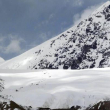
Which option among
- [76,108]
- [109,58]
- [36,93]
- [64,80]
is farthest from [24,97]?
[109,58]

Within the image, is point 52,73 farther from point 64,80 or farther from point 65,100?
point 65,100

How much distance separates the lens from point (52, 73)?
81.7 feet

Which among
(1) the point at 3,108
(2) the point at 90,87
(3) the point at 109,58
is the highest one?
(3) the point at 109,58

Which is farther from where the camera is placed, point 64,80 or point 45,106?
point 64,80

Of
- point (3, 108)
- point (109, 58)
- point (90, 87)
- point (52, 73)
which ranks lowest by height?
point (3, 108)

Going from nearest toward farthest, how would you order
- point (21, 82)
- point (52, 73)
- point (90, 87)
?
point (90, 87), point (21, 82), point (52, 73)

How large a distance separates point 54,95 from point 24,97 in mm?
1720

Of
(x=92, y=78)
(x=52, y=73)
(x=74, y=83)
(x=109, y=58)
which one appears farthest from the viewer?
(x=109, y=58)

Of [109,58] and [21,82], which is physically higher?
[109,58]

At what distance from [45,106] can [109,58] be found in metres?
183

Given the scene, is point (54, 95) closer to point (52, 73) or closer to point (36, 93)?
point (36, 93)

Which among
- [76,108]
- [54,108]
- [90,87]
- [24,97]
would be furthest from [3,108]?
[90,87]

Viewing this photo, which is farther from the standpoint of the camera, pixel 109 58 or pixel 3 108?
pixel 109 58

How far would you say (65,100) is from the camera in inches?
581
